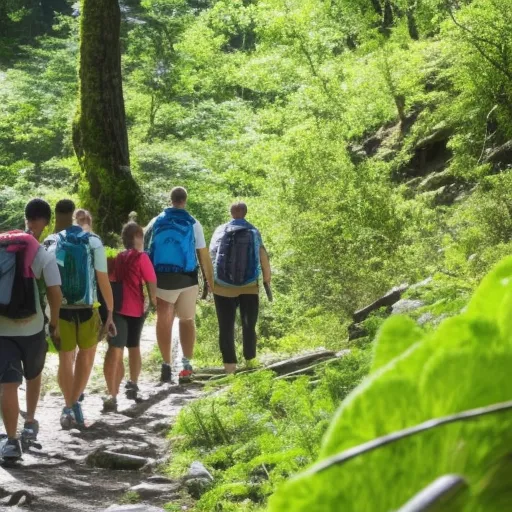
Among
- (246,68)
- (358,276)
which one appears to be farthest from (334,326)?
(246,68)

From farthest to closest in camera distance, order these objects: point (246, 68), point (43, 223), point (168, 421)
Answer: point (246, 68) → point (168, 421) → point (43, 223)

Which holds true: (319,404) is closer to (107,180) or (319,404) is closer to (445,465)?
(445,465)

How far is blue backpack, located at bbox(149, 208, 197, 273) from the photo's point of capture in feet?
27.3

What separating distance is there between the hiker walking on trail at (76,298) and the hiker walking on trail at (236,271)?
5.53 feet

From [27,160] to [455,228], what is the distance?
15816 mm

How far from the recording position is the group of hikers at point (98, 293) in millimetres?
5645

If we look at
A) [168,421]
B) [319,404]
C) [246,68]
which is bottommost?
[168,421]

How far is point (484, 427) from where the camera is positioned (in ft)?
0.94

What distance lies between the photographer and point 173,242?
328 inches

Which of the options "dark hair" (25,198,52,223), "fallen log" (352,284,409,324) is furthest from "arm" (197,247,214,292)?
"dark hair" (25,198,52,223)

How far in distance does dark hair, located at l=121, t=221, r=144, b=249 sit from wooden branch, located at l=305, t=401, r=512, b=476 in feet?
24.5

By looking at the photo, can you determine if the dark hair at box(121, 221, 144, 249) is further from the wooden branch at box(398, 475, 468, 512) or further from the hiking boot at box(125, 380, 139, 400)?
the wooden branch at box(398, 475, 468, 512)

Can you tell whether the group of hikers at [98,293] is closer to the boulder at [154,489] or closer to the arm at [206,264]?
the arm at [206,264]

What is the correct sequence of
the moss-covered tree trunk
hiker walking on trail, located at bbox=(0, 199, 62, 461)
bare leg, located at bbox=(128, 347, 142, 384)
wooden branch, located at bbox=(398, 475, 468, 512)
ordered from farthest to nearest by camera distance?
the moss-covered tree trunk
bare leg, located at bbox=(128, 347, 142, 384)
hiker walking on trail, located at bbox=(0, 199, 62, 461)
wooden branch, located at bbox=(398, 475, 468, 512)
